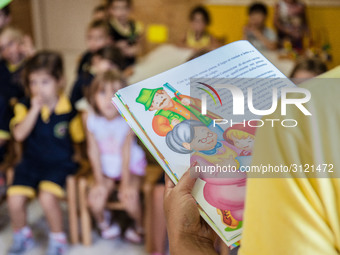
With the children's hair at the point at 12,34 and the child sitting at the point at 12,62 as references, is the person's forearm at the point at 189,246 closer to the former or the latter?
the child sitting at the point at 12,62

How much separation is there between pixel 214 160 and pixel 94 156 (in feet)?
3.85

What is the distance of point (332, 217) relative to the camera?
365mm

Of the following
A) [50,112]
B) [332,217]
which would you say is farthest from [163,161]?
[50,112]

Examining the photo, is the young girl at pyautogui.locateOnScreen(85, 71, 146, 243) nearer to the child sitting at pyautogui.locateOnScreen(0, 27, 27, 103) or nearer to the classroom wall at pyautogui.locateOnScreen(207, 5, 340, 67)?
the child sitting at pyautogui.locateOnScreen(0, 27, 27, 103)

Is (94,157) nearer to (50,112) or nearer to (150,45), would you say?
(50,112)

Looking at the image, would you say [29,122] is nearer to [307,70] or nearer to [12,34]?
[12,34]

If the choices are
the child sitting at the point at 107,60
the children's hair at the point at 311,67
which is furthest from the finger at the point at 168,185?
A: the child sitting at the point at 107,60

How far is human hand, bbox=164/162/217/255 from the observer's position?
2.01ft

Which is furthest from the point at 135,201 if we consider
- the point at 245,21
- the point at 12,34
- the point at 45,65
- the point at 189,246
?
the point at 245,21

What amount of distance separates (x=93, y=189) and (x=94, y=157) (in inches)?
5.6

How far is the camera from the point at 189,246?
61cm

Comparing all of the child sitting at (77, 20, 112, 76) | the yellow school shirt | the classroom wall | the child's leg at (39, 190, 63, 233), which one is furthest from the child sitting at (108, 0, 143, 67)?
the yellow school shirt

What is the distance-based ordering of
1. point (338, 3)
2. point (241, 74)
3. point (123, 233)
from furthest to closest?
1. point (338, 3)
2. point (123, 233)
3. point (241, 74)

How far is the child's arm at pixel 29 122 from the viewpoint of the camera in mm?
1699
